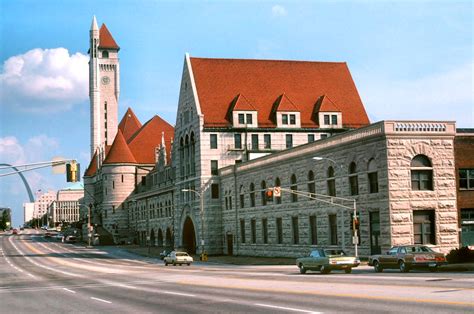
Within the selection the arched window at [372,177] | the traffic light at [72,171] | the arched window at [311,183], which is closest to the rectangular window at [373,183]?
the arched window at [372,177]

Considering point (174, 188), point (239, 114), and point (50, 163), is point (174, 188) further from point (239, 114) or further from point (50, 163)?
point (50, 163)

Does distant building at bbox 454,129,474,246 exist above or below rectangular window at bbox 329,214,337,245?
above

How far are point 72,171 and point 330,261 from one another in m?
15.2

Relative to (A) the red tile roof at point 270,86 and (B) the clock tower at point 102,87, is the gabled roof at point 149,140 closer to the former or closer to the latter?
(B) the clock tower at point 102,87

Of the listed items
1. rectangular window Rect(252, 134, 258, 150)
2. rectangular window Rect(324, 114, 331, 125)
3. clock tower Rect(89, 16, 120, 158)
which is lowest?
rectangular window Rect(252, 134, 258, 150)

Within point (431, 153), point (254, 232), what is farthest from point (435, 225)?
point (254, 232)

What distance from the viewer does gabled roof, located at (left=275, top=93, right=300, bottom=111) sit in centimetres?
8494

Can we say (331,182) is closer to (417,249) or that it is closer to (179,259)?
(179,259)

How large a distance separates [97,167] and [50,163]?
127122mm

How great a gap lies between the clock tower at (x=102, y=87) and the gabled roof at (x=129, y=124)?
450 cm

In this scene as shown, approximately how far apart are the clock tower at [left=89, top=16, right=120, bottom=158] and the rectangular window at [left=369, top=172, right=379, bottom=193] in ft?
393

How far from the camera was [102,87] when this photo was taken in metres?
166

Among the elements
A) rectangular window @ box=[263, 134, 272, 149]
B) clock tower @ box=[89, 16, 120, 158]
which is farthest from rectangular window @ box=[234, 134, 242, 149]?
clock tower @ box=[89, 16, 120, 158]

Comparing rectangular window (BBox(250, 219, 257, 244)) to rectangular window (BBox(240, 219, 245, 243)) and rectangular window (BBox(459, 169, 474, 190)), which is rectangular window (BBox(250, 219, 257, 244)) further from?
rectangular window (BBox(459, 169, 474, 190))
